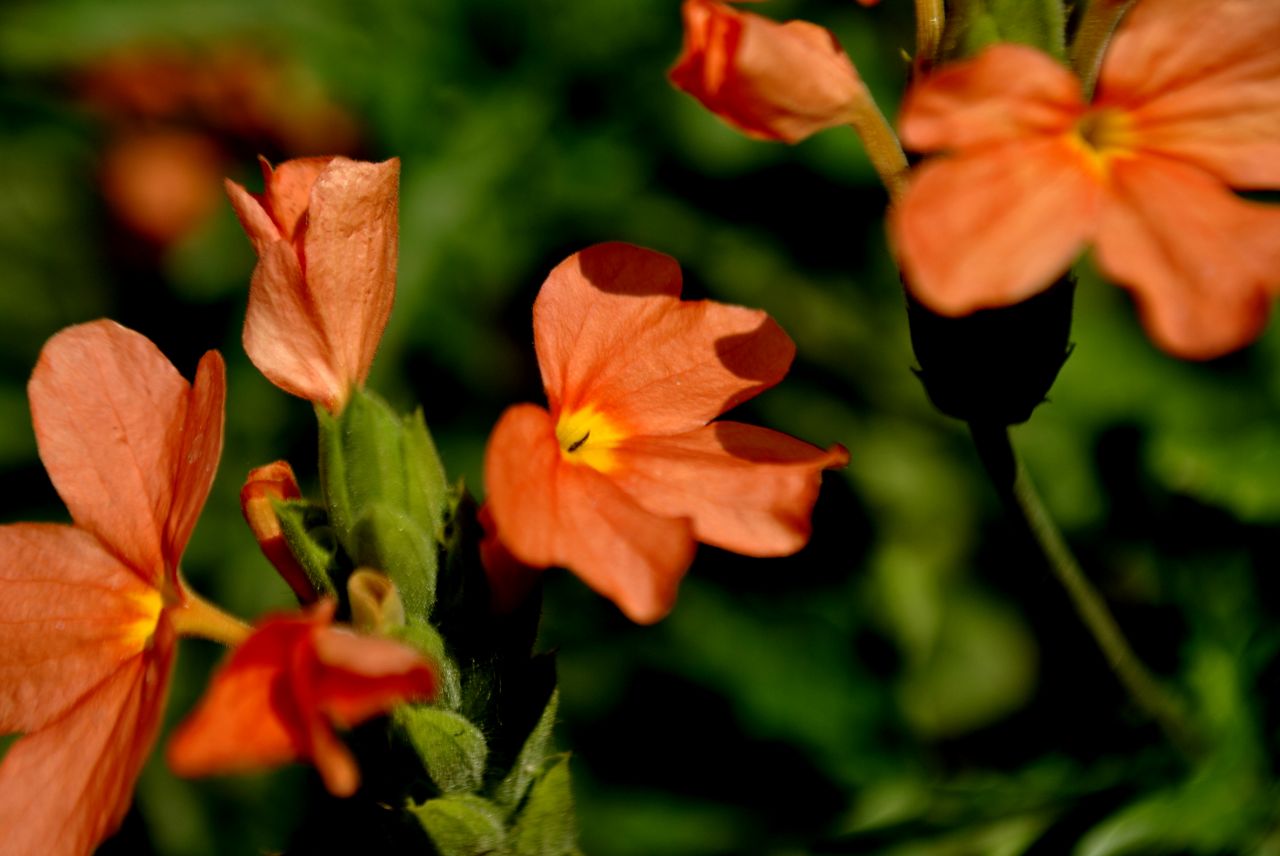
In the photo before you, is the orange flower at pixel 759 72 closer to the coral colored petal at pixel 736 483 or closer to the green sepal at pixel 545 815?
the coral colored petal at pixel 736 483

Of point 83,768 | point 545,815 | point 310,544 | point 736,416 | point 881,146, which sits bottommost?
point 736,416

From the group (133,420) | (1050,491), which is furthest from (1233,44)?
(1050,491)

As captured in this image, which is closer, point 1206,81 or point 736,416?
point 1206,81

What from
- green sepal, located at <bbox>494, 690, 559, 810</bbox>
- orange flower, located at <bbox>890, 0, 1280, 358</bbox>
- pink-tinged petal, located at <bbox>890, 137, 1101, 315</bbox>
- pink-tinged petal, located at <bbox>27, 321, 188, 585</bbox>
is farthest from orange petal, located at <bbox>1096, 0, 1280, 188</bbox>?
pink-tinged petal, located at <bbox>27, 321, 188, 585</bbox>

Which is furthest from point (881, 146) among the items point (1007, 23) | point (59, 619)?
point (59, 619)

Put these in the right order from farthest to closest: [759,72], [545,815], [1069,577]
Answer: [1069,577] → [545,815] → [759,72]

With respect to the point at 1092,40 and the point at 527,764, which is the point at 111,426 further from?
the point at 1092,40

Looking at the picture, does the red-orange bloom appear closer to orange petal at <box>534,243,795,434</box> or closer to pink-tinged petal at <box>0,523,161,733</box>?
pink-tinged petal at <box>0,523,161,733</box>
